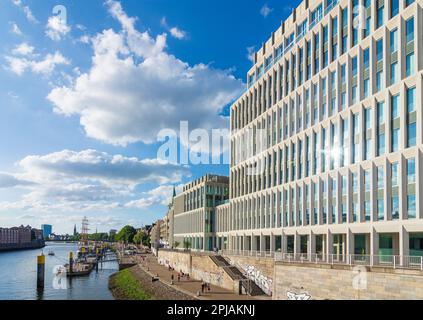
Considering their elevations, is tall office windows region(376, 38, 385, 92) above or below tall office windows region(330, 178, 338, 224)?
above

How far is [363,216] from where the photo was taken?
4412cm

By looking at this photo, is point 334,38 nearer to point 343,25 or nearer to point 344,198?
point 343,25

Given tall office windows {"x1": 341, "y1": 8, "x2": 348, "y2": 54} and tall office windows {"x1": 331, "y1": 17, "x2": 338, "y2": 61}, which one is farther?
tall office windows {"x1": 331, "y1": 17, "x2": 338, "y2": 61}

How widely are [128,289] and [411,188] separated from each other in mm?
55131

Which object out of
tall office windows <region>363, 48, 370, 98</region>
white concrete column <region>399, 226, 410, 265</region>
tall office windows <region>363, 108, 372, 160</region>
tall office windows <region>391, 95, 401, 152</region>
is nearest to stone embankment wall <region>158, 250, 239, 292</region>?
tall office windows <region>363, 108, 372, 160</region>

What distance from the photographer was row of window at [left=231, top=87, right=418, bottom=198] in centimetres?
4019

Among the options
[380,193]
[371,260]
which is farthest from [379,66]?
[371,260]

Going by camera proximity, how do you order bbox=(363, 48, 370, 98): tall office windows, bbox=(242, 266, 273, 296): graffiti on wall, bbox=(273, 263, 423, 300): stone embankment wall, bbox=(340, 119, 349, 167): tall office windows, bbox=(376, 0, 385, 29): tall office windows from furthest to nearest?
1. bbox=(242, 266, 273, 296): graffiti on wall
2. bbox=(340, 119, 349, 167): tall office windows
3. bbox=(363, 48, 370, 98): tall office windows
4. bbox=(376, 0, 385, 29): tall office windows
5. bbox=(273, 263, 423, 300): stone embankment wall

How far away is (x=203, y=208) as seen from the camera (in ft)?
332

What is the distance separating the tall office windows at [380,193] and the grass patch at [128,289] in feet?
121

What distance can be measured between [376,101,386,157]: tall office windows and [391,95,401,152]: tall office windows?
133 centimetres

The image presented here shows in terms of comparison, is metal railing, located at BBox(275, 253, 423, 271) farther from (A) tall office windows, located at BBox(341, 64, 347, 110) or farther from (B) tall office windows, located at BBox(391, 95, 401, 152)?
(A) tall office windows, located at BBox(341, 64, 347, 110)

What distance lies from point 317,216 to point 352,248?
27.9 ft
